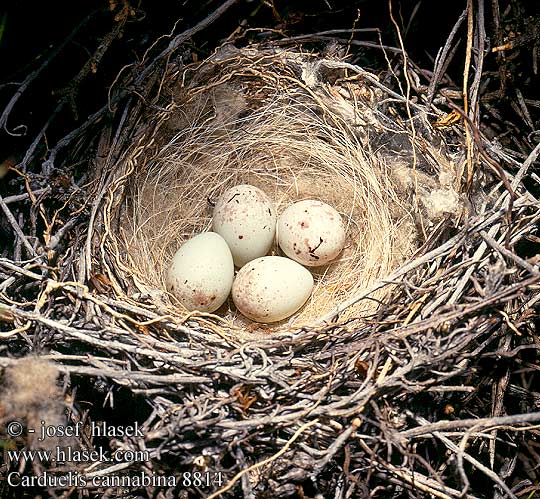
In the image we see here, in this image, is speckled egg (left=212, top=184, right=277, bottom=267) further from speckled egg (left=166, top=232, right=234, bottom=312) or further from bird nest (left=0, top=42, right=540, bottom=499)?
bird nest (left=0, top=42, right=540, bottom=499)

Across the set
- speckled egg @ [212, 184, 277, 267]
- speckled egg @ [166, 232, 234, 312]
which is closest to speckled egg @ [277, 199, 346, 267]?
speckled egg @ [212, 184, 277, 267]

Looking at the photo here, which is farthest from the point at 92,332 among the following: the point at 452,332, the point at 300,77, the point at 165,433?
the point at 300,77

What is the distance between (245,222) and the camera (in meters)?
2.13

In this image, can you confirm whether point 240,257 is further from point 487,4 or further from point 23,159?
point 487,4

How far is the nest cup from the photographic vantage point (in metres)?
2.15

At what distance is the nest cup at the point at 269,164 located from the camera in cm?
215

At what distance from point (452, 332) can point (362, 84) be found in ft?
3.04
